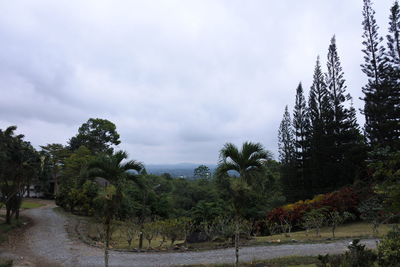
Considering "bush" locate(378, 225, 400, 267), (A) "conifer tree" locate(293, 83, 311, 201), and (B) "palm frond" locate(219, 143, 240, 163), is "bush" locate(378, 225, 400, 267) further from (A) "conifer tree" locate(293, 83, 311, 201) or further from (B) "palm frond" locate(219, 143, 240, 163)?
(A) "conifer tree" locate(293, 83, 311, 201)

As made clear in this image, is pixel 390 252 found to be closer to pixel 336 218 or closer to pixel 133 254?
pixel 133 254

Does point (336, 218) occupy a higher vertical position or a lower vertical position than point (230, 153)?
lower

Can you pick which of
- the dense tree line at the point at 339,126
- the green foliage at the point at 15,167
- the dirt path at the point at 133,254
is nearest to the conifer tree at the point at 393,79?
the dense tree line at the point at 339,126

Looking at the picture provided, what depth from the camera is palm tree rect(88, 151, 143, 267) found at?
7.15m

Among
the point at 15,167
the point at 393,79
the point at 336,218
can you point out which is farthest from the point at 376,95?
the point at 15,167

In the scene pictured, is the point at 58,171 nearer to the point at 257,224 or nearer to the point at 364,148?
the point at 257,224

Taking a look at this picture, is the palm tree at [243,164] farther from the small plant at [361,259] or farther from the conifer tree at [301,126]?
the conifer tree at [301,126]

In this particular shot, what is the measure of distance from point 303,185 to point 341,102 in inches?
306

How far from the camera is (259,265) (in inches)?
306

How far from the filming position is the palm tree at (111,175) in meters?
7.15

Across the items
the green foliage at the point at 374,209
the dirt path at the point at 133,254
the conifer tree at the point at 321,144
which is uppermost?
the conifer tree at the point at 321,144

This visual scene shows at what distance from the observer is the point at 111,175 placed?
7539mm

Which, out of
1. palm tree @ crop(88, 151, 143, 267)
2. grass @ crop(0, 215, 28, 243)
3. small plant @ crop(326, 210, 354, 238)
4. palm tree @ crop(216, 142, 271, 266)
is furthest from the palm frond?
grass @ crop(0, 215, 28, 243)

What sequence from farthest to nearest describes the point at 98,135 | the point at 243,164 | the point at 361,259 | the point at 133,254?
1. the point at 98,135
2. the point at 133,254
3. the point at 243,164
4. the point at 361,259
